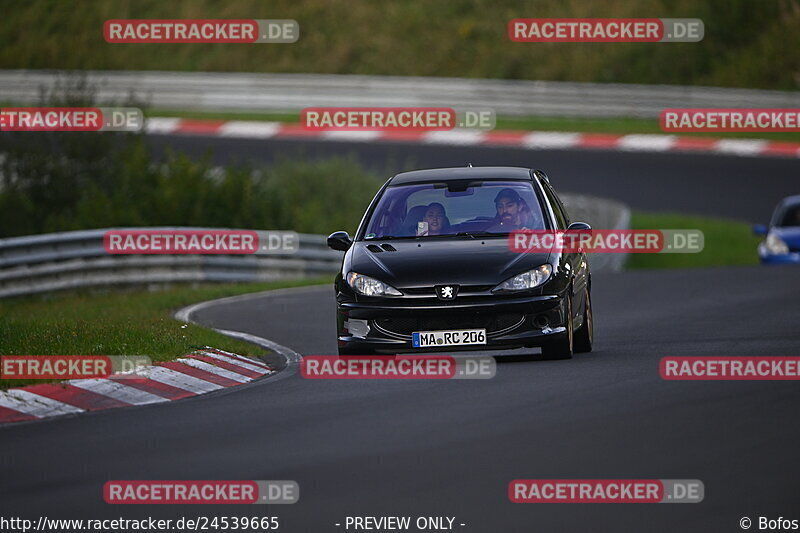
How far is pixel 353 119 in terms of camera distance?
1694 inches

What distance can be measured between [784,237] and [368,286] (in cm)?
1586

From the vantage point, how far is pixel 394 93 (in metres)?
43.3

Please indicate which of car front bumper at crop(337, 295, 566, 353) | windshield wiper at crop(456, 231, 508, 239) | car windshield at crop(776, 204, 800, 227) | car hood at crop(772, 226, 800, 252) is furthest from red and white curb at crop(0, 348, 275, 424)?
car windshield at crop(776, 204, 800, 227)

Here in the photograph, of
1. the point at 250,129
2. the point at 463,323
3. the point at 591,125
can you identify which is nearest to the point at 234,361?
the point at 463,323

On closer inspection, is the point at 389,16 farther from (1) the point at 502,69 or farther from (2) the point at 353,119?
(2) the point at 353,119

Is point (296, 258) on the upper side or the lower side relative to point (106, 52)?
lower

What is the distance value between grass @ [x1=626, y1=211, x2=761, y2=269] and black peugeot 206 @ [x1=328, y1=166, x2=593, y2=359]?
59.9 ft

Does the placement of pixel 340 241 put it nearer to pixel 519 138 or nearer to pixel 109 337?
pixel 109 337

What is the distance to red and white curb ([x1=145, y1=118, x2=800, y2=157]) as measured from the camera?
1570 inches

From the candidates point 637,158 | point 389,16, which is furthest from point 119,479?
point 389,16

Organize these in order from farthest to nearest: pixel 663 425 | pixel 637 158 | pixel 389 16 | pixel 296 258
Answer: pixel 389 16, pixel 637 158, pixel 296 258, pixel 663 425

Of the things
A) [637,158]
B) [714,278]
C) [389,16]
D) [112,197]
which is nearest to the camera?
[714,278]

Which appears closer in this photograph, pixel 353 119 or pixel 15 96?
pixel 353 119

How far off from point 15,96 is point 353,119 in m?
9.99
